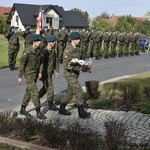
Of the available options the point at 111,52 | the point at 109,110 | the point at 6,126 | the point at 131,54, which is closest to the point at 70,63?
the point at 109,110

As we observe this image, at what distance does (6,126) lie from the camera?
6.32 meters

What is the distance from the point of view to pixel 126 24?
44125 millimetres

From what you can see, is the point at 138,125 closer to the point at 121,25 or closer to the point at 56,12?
the point at 121,25

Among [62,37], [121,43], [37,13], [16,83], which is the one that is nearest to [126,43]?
[121,43]

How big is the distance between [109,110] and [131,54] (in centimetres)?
1834

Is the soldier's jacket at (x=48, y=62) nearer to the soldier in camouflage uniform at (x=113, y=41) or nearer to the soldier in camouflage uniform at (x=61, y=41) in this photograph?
the soldier in camouflage uniform at (x=61, y=41)

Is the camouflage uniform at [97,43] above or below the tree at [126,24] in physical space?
below

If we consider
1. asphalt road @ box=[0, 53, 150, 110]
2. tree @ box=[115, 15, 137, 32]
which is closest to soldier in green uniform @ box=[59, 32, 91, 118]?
asphalt road @ box=[0, 53, 150, 110]

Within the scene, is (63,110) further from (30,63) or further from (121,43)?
(121,43)

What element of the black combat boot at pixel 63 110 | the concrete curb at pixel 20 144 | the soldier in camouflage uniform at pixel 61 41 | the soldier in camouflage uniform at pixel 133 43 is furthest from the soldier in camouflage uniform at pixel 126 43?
the concrete curb at pixel 20 144

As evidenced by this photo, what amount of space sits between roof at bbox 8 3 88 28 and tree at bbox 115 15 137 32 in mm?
16618

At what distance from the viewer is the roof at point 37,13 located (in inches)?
2413

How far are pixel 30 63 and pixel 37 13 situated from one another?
5413cm

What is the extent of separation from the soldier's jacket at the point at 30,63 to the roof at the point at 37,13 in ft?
170
